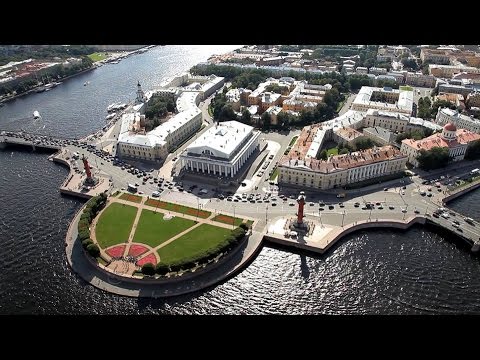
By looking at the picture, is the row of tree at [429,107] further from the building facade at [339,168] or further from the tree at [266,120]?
the tree at [266,120]

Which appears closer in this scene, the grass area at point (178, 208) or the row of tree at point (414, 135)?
the grass area at point (178, 208)

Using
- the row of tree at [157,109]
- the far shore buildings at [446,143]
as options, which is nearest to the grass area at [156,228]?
the row of tree at [157,109]

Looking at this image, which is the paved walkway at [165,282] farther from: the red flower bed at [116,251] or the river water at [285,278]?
the red flower bed at [116,251]

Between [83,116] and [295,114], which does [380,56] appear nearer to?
[295,114]

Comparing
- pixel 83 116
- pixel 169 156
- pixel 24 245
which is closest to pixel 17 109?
pixel 83 116

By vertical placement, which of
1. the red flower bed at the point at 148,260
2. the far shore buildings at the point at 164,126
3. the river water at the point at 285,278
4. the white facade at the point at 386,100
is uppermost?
the far shore buildings at the point at 164,126

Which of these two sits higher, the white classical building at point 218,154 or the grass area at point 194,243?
the white classical building at point 218,154

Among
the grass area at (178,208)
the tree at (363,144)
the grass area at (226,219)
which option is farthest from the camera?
the tree at (363,144)

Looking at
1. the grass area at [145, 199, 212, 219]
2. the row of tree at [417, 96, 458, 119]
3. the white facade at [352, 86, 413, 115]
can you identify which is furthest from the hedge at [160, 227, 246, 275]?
the row of tree at [417, 96, 458, 119]

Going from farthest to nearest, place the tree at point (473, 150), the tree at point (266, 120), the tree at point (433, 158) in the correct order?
the tree at point (266, 120) < the tree at point (473, 150) < the tree at point (433, 158)
